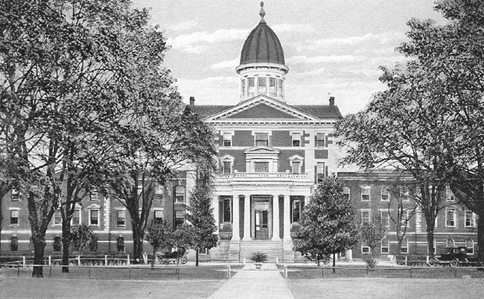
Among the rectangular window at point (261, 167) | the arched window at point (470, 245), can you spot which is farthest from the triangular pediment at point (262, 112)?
the arched window at point (470, 245)

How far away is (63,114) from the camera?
25266mm

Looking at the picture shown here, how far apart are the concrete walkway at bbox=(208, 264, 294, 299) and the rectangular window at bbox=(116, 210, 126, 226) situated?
34636mm

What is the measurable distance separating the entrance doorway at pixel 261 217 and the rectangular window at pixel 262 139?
204 inches

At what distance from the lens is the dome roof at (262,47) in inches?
2982

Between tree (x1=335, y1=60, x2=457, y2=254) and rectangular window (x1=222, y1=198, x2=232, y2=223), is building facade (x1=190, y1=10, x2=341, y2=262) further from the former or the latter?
tree (x1=335, y1=60, x2=457, y2=254)

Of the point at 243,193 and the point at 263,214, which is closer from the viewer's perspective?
the point at 243,193

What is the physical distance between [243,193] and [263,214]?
561 centimetres

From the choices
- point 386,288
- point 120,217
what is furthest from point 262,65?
point 386,288

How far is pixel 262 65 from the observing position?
7538 centimetres

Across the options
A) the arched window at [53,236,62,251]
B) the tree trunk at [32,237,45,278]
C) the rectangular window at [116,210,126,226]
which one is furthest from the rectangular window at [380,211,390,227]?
the tree trunk at [32,237,45,278]

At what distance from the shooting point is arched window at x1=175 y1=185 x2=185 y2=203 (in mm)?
73438

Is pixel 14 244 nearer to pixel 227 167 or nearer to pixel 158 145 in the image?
pixel 227 167

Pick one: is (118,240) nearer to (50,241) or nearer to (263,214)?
(50,241)

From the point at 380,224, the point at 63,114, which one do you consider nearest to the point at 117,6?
the point at 63,114
